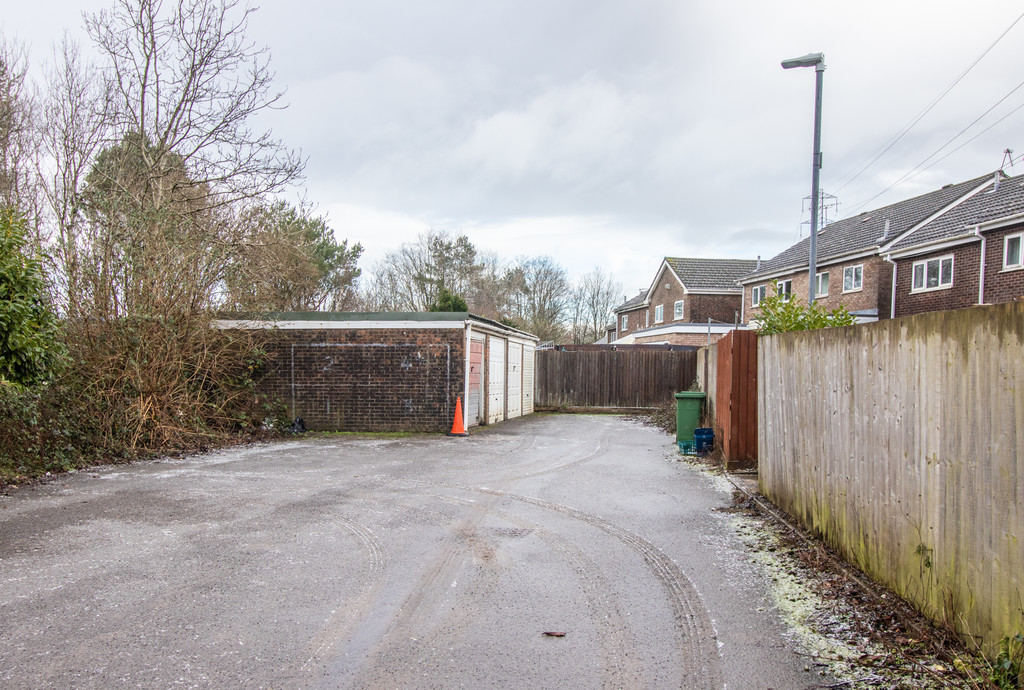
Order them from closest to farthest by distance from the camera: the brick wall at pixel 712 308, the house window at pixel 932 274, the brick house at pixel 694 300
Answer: the house window at pixel 932 274 → the brick house at pixel 694 300 → the brick wall at pixel 712 308

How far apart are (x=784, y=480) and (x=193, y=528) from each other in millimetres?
5904

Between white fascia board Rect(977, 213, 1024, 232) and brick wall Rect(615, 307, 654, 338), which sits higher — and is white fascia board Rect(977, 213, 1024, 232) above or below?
above

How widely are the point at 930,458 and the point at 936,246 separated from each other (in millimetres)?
21921

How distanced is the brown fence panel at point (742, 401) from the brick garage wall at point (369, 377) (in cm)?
738

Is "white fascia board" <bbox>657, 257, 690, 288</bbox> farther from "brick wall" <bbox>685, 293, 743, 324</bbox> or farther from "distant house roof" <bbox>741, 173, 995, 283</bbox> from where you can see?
"distant house roof" <bbox>741, 173, 995, 283</bbox>

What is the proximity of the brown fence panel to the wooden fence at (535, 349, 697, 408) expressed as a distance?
1478cm

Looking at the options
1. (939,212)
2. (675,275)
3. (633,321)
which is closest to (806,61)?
(939,212)

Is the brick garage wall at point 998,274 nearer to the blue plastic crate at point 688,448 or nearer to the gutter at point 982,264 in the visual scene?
the gutter at point 982,264

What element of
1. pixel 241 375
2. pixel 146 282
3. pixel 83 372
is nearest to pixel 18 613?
pixel 83 372

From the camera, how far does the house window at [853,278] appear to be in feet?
87.1

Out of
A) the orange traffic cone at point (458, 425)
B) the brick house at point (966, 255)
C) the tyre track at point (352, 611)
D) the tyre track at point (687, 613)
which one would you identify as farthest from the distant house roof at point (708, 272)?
the tyre track at point (352, 611)

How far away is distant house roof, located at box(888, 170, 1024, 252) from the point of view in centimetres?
2027

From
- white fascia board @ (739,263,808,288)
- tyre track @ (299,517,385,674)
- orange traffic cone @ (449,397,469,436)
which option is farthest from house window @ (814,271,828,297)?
tyre track @ (299,517,385,674)

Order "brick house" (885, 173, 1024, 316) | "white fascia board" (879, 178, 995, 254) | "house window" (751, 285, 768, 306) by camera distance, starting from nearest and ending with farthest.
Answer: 1. "brick house" (885, 173, 1024, 316)
2. "white fascia board" (879, 178, 995, 254)
3. "house window" (751, 285, 768, 306)
